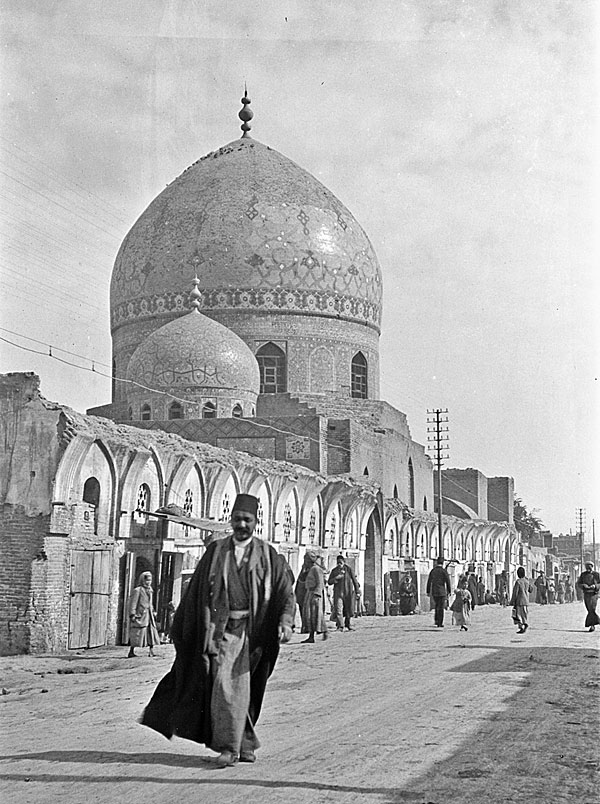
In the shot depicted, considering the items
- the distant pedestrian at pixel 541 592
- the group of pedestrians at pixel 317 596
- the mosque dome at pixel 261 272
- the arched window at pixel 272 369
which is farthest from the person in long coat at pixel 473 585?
the group of pedestrians at pixel 317 596

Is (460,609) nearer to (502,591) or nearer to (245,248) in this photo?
(245,248)

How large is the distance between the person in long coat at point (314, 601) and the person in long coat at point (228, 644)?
34.0 feet

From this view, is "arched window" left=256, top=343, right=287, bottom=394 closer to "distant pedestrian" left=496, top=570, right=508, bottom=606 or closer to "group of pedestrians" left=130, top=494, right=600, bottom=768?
"distant pedestrian" left=496, top=570, right=508, bottom=606

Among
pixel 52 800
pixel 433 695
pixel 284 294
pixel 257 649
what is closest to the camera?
pixel 52 800

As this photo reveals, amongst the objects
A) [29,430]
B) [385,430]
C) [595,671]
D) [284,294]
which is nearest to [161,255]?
[284,294]

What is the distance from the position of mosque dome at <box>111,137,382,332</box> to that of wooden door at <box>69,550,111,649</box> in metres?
21.2

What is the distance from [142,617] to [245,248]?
23.2m

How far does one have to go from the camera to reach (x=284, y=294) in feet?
120

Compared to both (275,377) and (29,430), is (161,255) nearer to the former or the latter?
(275,377)

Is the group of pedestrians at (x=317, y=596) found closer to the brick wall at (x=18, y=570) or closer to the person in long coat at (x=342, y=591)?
the person in long coat at (x=342, y=591)

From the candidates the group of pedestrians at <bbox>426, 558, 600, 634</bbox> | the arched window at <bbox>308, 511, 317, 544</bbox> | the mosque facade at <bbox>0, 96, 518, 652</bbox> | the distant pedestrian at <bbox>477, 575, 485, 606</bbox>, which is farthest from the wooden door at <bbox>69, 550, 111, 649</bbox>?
the distant pedestrian at <bbox>477, 575, 485, 606</bbox>

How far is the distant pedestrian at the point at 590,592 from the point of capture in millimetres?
20045

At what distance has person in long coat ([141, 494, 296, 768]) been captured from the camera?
249 inches

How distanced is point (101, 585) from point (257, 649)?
9.55 metres
